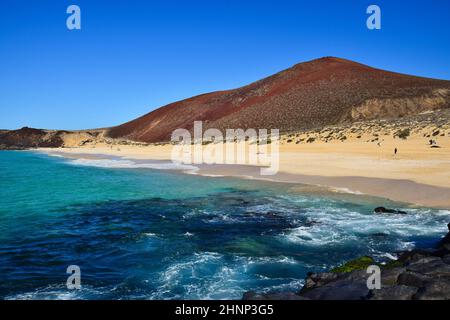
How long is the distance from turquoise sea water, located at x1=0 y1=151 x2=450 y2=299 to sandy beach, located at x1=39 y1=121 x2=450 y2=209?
1451 mm

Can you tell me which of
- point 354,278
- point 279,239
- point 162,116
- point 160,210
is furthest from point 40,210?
point 162,116

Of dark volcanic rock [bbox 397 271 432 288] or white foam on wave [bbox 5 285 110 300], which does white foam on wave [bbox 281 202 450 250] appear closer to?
dark volcanic rock [bbox 397 271 432 288]

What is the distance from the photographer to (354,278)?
5953 mm

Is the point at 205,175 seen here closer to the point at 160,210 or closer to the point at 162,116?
the point at 160,210

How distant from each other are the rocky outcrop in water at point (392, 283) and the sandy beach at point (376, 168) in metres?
6.61

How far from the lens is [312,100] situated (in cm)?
6594

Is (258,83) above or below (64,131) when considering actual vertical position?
above

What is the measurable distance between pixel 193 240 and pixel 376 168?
12.7m

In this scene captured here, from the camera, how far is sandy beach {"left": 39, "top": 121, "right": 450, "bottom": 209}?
14.5 m

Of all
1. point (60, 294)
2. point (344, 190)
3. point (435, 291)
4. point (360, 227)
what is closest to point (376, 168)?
point (344, 190)

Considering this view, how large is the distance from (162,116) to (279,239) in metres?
99.4

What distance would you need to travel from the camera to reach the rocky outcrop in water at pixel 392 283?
16.0 feet

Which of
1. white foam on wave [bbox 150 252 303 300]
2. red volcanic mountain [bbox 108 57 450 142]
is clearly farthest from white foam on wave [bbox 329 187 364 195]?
red volcanic mountain [bbox 108 57 450 142]
